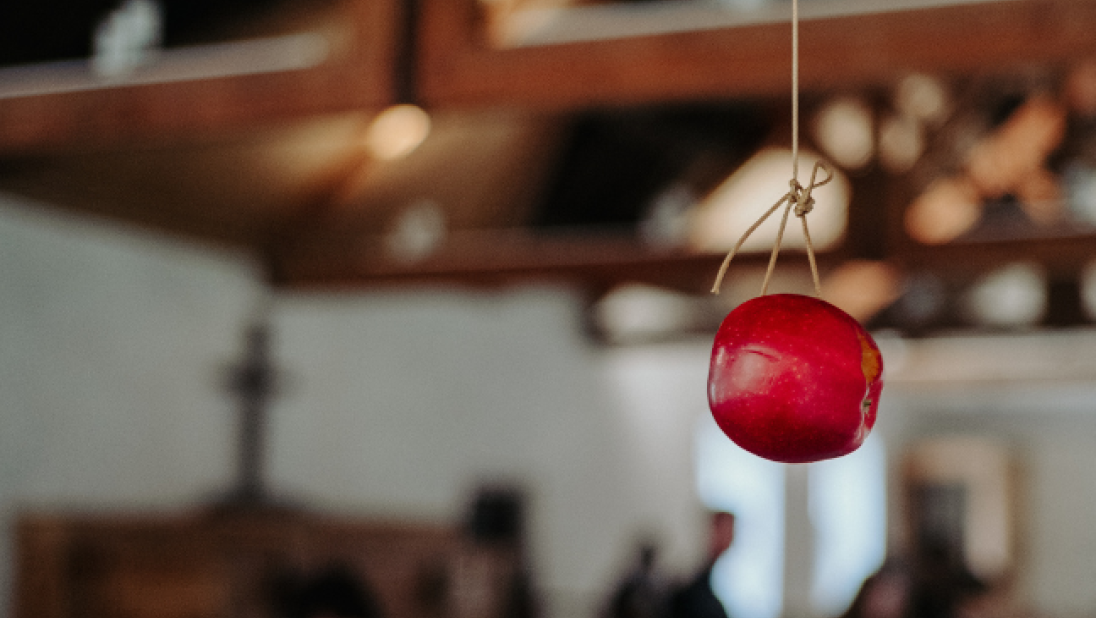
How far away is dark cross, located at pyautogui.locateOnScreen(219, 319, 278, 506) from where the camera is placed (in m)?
5.73

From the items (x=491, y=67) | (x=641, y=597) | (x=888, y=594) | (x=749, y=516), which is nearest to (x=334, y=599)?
(x=491, y=67)

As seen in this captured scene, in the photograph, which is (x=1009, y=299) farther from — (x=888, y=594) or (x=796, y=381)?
(x=796, y=381)

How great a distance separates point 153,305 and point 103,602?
1.65 m

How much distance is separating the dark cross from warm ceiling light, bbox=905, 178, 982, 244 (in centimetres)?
354

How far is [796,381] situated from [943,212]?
540cm

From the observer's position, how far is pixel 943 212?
232 inches

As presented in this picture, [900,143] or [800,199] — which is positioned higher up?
[900,143]

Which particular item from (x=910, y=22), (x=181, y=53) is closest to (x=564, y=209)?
(x=181, y=53)

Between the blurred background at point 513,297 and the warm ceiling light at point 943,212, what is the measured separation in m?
0.03

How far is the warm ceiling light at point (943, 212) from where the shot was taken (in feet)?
16.2

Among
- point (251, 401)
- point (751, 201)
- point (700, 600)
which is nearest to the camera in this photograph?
point (700, 600)

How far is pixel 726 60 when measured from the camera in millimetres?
2385

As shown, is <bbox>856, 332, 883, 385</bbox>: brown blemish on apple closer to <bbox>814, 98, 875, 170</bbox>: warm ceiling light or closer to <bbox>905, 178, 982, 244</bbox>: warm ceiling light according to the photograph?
<bbox>905, 178, 982, 244</bbox>: warm ceiling light

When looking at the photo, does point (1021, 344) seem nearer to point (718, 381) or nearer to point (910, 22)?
point (910, 22)
